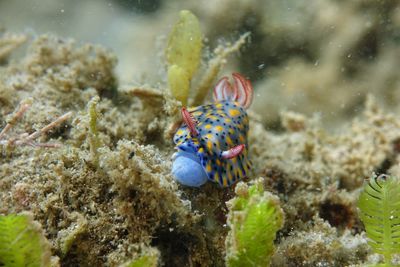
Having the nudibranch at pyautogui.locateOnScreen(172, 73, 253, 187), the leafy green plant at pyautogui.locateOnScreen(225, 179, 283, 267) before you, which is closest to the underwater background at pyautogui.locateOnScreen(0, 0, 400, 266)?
the leafy green plant at pyautogui.locateOnScreen(225, 179, 283, 267)

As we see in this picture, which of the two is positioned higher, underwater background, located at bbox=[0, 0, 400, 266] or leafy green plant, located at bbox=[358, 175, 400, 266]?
underwater background, located at bbox=[0, 0, 400, 266]

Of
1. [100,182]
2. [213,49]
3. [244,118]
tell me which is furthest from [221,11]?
[100,182]

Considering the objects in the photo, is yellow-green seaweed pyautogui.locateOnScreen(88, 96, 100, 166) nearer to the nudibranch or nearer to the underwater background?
the underwater background

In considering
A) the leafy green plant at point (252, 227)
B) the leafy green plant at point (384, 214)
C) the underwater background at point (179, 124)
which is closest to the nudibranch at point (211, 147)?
the underwater background at point (179, 124)

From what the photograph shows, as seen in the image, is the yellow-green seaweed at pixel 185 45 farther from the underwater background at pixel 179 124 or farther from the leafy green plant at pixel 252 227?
the leafy green plant at pixel 252 227

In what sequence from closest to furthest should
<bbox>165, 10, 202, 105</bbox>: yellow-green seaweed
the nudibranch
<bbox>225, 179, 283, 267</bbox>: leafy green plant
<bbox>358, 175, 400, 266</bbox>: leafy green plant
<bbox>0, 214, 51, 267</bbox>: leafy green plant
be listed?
1. <bbox>0, 214, 51, 267</bbox>: leafy green plant
2. <bbox>225, 179, 283, 267</bbox>: leafy green plant
3. <bbox>358, 175, 400, 266</bbox>: leafy green plant
4. the nudibranch
5. <bbox>165, 10, 202, 105</bbox>: yellow-green seaweed

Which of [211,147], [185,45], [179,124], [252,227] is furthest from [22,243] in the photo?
[185,45]

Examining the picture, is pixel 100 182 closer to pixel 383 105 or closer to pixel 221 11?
pixel 221 11
